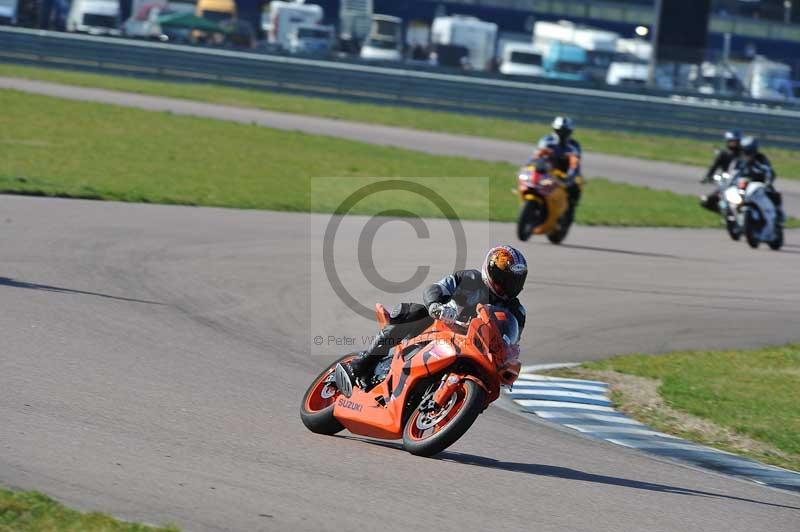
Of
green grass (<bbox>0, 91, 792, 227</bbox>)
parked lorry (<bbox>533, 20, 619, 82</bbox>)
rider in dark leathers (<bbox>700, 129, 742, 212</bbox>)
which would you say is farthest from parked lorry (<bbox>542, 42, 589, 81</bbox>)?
rider in dark leathers (<bbox>700, 129, 742, 212</bbox>)

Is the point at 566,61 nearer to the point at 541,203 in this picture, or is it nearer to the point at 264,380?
the point at 541,203

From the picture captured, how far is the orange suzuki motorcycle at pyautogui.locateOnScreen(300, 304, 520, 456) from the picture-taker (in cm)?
656

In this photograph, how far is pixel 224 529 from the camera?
508 centimetres

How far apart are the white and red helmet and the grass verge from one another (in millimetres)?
2392

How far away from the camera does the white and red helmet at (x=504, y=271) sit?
6781 millimetres

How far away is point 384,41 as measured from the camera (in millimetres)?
53938

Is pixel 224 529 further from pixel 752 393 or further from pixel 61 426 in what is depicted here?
pixel 752 393

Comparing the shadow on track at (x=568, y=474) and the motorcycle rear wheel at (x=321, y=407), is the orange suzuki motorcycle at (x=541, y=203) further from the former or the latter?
the shadow on track at (x=568, y=474)

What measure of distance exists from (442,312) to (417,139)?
2363 centimetres

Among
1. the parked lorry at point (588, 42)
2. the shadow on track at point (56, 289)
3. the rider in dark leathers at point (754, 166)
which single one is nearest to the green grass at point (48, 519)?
the shadow on track at point (56, 289)

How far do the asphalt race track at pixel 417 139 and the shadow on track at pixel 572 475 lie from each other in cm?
1993

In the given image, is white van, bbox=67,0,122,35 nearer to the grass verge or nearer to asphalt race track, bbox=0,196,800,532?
asphalt race track, bbox=0,196,800,532

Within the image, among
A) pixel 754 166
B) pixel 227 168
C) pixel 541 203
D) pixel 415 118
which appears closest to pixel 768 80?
pixel 415 118

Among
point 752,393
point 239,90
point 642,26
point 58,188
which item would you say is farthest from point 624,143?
point 642,26
